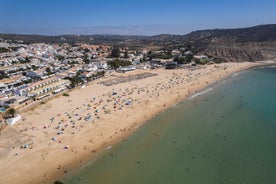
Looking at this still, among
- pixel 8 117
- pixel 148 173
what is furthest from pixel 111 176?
pixel 8 117

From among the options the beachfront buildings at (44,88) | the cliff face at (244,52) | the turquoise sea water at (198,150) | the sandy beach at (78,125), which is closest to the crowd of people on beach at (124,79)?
the sandy beach at (78,125)

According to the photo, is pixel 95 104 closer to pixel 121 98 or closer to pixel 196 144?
pixel 121 98

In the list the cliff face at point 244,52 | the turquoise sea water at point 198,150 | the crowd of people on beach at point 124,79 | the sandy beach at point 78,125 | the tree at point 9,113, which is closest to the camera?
the turquoise sea water at point 198,150

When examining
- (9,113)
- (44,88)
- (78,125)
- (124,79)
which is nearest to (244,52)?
(124,79)

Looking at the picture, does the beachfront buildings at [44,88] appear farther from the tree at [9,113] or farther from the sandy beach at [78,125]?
the tree at [9,113]

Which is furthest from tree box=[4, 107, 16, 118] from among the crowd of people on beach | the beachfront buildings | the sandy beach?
the crowd of people on beach

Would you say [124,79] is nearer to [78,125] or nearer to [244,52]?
[78,125]
